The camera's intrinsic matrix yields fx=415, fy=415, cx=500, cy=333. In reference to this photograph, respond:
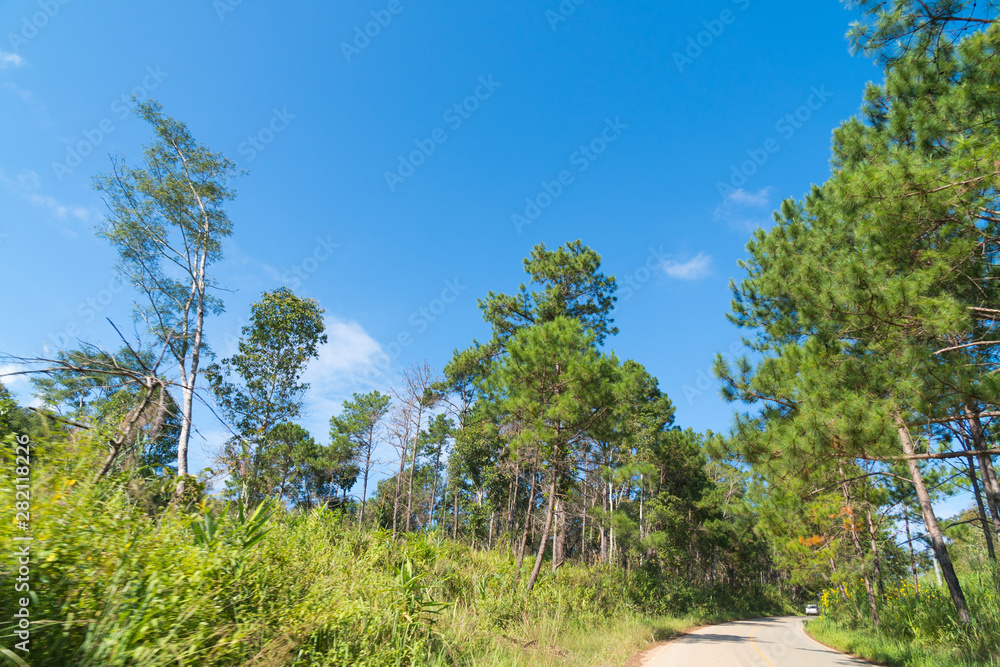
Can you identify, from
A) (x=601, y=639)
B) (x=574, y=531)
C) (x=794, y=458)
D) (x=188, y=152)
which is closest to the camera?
(x=794, y=458)

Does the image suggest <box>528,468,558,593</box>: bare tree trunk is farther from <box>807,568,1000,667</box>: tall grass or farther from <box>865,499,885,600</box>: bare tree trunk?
<box>865,499,885,600</box>: bare tree trunk

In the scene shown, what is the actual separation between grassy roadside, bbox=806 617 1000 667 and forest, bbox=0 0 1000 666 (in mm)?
133

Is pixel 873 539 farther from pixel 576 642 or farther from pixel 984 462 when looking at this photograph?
pixel 576 642

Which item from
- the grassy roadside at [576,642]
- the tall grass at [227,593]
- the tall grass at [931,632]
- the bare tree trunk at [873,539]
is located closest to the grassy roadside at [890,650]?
the tall grass at [931,632]

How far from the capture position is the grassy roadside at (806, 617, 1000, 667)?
21.2ft

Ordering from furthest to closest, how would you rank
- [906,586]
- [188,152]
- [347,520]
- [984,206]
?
[188,152] < [906,586] < [347,520] < [984,206]

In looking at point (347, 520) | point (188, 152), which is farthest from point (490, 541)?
point (188, 152)

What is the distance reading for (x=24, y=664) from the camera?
1.76 meters

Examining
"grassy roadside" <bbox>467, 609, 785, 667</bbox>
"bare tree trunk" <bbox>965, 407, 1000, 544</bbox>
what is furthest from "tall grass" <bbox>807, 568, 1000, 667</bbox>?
"grassy roadside" <bbox>467, 609, 785, 667</bbox>

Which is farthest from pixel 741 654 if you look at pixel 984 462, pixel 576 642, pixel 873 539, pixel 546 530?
pixel 984 462

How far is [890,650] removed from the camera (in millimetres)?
8523

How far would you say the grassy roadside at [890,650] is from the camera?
647 centimetres

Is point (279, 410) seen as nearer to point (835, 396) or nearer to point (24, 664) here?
point (24, 664)

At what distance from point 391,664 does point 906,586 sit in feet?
53.7
